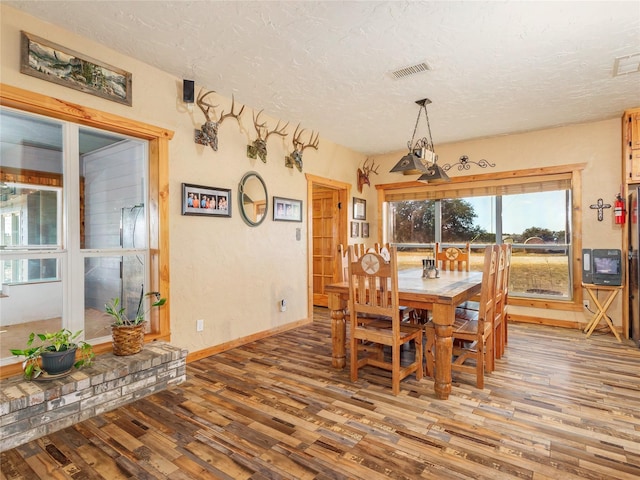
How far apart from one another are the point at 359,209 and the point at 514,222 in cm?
238

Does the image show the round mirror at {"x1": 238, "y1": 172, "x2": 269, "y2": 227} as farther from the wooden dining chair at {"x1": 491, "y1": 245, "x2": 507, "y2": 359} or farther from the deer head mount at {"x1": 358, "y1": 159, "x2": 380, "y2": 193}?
the wooden dining chair at {"x1": 491, "y1": 245, "x2": 507, "y2": 359}

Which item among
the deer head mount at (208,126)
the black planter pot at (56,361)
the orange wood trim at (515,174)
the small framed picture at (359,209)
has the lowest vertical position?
the black planter pot at (56,361)

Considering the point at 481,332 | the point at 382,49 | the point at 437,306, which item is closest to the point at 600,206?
the point at 481,332

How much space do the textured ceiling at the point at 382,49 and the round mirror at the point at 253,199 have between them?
32.8 inches

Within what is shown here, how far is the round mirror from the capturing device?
12.8ft

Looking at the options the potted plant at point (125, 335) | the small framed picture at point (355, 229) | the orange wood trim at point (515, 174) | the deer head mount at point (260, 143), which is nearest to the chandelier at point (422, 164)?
the orange wood trim at point (515, 174)

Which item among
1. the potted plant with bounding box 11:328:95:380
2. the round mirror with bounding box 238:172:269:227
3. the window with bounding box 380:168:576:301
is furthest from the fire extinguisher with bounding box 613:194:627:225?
the potted plant with bounding box 11:328:95:380

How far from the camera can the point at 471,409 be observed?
2.38m

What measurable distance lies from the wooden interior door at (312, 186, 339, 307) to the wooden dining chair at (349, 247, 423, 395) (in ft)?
9.64

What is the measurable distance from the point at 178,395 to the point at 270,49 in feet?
9.14

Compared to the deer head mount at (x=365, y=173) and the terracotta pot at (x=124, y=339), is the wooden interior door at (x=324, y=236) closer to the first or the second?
the deer head mount at (x=365, y=173)

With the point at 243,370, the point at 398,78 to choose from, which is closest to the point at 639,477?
the point at 243,370

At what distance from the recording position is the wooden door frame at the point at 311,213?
16.0 ft

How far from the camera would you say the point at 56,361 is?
7.34ft
